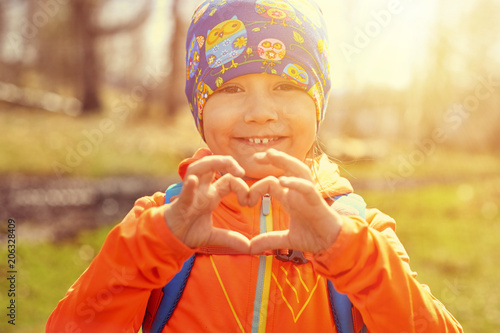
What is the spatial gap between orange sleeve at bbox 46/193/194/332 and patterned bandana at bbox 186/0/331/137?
867 mm

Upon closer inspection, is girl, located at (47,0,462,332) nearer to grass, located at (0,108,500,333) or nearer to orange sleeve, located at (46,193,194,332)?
orange sleeve, located at (46,193,194,332)

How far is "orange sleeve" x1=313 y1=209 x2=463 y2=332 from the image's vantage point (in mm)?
1767

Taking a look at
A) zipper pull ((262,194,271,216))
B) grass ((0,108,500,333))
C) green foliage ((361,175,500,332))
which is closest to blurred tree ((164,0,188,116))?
grass ((0,108,500,333))

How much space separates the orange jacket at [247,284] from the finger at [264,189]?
0.25 meters

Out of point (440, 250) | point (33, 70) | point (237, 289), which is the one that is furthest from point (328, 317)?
point (33, 70)

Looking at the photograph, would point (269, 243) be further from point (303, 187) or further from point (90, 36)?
point (90, 36)

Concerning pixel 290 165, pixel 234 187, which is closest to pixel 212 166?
pixel 234 187

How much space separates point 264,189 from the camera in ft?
5.80

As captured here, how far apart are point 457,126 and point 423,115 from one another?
4.81ft

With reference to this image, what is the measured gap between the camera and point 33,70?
15055 millimetres

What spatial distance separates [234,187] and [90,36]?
1415 centimetres

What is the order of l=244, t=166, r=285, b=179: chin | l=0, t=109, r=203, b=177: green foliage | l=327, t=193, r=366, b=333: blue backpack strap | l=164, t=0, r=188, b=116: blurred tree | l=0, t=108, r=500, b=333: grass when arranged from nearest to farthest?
l=327, t=193, r=366, b=333: blue backpack strap
l=244, t=166, r=285, b=179: chin
l=0, t=108, r=500, b=333: grass
l=0, t=109, r=203, b=177: green foliage
l=164, t=0, r=188, b=116: blurred tree

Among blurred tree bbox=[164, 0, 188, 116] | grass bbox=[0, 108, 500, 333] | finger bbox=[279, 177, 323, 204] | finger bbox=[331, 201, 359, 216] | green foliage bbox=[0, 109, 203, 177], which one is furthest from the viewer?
blurred tree bbox=[164, 0, 188, 116]

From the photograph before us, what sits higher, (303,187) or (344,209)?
(303,187)
